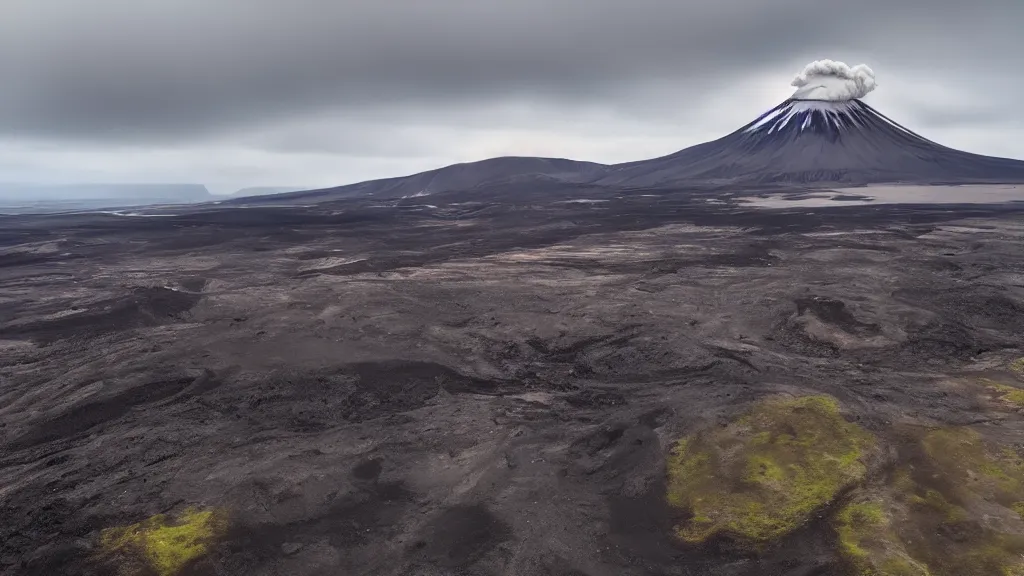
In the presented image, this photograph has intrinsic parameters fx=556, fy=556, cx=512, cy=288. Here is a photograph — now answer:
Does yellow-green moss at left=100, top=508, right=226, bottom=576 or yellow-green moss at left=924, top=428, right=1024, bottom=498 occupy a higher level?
yellow-green moss at left=924, top=428, right=1024, bottom=498

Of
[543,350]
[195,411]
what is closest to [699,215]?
[543,350]

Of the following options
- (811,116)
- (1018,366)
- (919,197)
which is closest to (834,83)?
(811,116)

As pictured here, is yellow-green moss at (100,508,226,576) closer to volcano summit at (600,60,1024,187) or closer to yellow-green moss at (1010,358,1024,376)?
yellow-green moss at (1010,358,1024,376)

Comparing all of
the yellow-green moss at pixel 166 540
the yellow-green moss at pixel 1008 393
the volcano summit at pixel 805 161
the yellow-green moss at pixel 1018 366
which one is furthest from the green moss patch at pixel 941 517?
the volcano summit at pixel 805 161

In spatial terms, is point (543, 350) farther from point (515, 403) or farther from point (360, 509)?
point (360, 509)

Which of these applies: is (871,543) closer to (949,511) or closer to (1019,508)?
(949,511)

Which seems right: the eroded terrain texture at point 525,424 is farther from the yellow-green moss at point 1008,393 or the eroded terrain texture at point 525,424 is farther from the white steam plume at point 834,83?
the white steam plume at point 834,83

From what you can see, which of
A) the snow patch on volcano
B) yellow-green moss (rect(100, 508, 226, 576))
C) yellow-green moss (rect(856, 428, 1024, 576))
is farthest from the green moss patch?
the snow patch on volcano

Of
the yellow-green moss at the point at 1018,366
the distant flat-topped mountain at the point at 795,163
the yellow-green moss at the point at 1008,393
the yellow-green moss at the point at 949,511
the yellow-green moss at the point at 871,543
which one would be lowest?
the yellow-green moss at the point at 871,543
